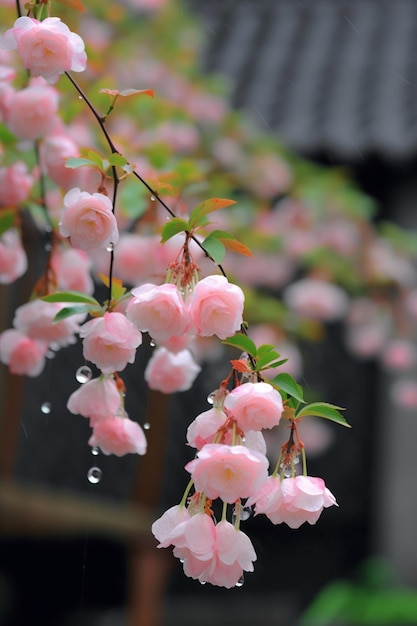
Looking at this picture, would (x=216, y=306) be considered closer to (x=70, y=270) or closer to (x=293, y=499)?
(x=293, y=499)

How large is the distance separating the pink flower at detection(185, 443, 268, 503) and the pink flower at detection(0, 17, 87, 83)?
1.39 ft

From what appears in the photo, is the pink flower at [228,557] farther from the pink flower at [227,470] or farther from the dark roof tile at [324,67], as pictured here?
the dark roof tile at [324,67]

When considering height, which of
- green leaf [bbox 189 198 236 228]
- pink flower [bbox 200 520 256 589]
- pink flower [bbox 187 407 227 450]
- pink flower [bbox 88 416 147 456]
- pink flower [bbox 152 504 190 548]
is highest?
green leaf [bbox 189 198 236 228]

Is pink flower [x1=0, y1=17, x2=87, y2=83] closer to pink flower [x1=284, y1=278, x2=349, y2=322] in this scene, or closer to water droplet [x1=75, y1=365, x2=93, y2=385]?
water droplet [x1=75, y1=365, x2=93, y2=385]

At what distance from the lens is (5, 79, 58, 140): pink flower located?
1291 mm

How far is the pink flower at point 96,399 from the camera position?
100cm

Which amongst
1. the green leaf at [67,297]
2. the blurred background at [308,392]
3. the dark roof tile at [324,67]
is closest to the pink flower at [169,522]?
the green leaf at [67,297]

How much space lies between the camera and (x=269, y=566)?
170 inches

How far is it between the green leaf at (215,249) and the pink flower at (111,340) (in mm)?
104

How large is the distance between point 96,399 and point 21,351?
0.28m

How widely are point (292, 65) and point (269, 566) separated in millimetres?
2780

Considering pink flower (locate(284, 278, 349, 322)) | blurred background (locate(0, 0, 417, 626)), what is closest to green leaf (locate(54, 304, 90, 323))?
blurred background (locate(0, 0, 417, 626))

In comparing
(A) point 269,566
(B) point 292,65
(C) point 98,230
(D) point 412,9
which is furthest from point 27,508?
(D) point 412,9

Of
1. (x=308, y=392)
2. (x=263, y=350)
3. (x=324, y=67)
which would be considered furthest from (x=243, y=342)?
(x=324, y=67)
